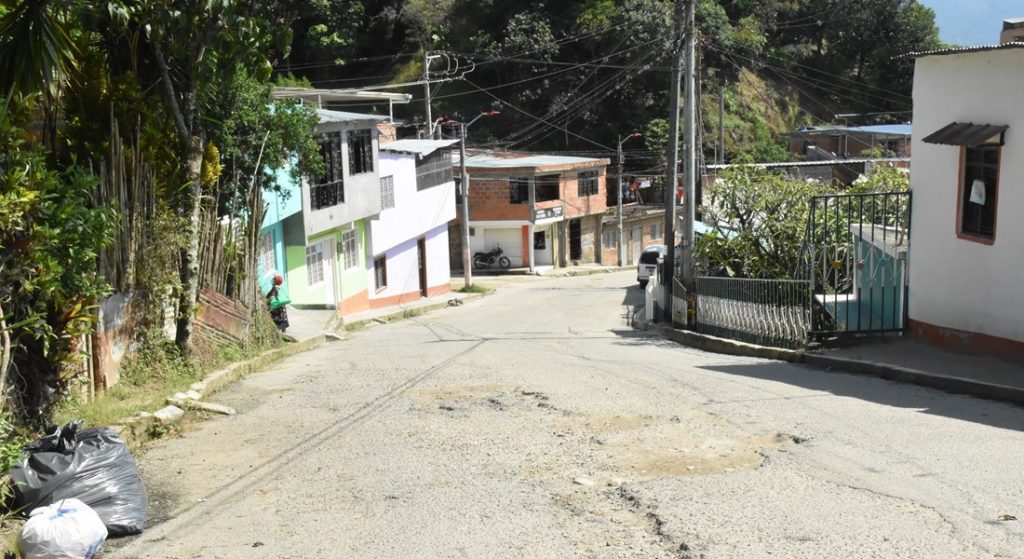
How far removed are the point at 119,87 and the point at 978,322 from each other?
11.3 meters

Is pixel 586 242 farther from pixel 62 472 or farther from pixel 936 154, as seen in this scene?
Answer: pixel 62 472

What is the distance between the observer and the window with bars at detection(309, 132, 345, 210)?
90.2ft

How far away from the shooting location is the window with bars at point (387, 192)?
114ft

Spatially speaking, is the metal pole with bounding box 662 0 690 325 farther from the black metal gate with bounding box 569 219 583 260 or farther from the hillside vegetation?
the black metal gate with bounding box 569 219 583 260

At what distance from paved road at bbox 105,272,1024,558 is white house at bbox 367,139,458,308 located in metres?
21.5

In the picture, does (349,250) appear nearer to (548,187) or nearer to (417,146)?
(417,146)

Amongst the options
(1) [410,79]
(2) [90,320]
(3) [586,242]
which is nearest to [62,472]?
(2) [90,320]

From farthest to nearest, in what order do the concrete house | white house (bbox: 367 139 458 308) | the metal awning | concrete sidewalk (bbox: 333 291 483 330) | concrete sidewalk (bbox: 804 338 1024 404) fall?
the concrete house
white house (bbox: 367 139 458 308)
concrete sidewalk (bbox: 333 291 483 330)
the metal awning
concrete sidewalk (bbox: 804 338 1024 404)

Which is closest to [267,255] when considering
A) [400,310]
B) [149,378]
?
[400,310]

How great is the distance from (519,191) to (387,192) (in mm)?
15867

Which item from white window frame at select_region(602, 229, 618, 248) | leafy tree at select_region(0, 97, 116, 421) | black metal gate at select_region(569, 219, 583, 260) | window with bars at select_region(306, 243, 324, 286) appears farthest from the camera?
white window frame at select_region(602, 229, 618, 248)

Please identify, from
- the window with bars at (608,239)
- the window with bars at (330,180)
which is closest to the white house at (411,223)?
the window with bars at (330,180)

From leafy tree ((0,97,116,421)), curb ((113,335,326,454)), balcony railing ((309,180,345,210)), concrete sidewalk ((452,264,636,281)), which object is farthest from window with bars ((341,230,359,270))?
leafy tree ((0,97,116,421))

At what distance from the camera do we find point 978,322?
13.5 metres
